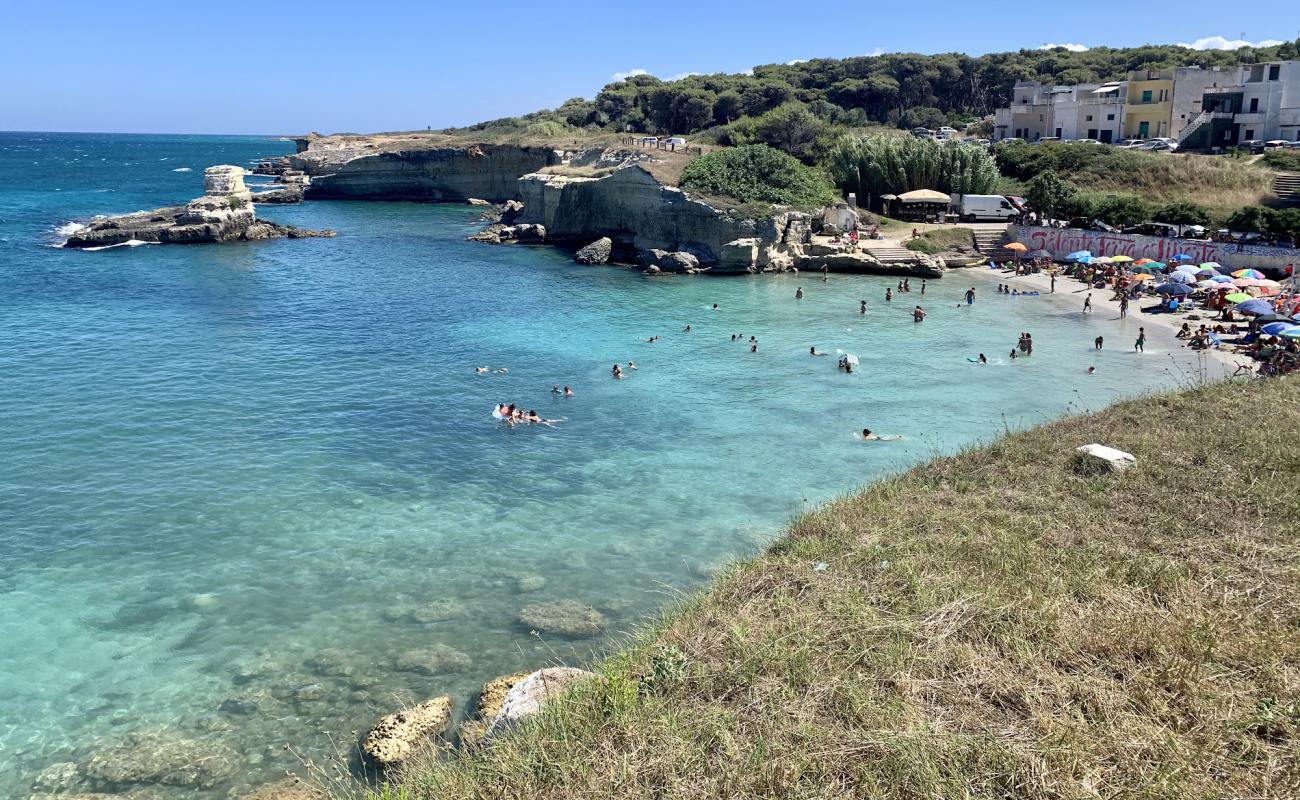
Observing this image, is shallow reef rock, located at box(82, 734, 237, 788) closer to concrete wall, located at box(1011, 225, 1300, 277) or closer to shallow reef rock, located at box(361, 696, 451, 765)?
shallow reef rock, located at box(361, 696, 451, 765)

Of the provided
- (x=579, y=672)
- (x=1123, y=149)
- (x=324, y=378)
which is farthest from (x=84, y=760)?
(x=1123, y=149)

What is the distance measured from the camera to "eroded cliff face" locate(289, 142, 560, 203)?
9075cm

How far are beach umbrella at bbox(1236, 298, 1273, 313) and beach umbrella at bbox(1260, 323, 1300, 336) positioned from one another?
3.12m

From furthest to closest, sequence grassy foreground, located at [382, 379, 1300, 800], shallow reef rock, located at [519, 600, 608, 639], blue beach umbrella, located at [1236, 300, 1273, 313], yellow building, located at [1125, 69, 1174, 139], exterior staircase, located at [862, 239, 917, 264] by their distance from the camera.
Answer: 1. yellow building, located at [1125, 69, 1174, 139]
2. exterior staircase, located at [862, 239, 917, 264]
3. blue beach umbrella, located at [1236, 300, 1273, 313]
4. shallow reef rock, located at [519, 600, 608, 639]
5. grassy foreground, located at [382, 379, 1300, 800]

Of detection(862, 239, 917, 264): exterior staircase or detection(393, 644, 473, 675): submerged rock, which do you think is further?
detection(862, 239, 917, 264): exterior staircase

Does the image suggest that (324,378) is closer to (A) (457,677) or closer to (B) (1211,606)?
(A) (457,677)

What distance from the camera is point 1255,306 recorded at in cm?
3061

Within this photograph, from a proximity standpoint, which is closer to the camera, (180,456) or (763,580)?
(763,580)

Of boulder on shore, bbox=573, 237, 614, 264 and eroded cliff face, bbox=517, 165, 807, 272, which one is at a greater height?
eroded cliff face, bbox=517, 165, 807, 272

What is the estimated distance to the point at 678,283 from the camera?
4597 cm

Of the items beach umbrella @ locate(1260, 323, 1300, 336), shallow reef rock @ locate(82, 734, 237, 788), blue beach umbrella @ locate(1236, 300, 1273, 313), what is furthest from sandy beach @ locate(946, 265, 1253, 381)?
shallow reef rock @ locate(82, 734, 237, 788)

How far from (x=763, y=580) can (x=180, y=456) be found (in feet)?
54.0

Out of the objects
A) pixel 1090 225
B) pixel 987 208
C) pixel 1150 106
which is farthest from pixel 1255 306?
pixel 1150 106

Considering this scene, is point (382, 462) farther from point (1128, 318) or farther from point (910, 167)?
point (910, 167)
